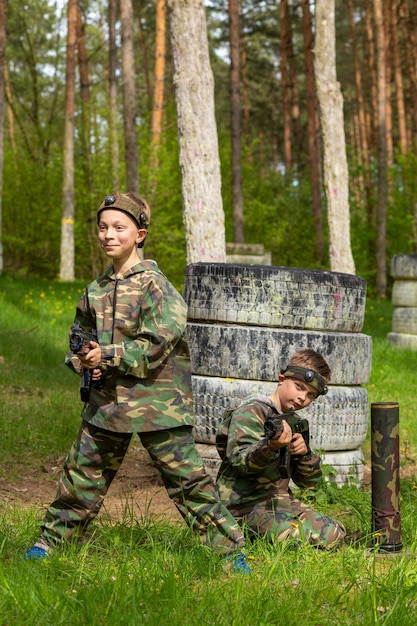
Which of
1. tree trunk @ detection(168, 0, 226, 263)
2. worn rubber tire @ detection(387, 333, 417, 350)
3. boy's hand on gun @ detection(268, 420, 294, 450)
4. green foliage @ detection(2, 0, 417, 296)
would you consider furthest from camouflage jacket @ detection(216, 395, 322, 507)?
green foliage @ detection(2, 0, 417, 296)

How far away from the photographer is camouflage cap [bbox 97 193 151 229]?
156 inches

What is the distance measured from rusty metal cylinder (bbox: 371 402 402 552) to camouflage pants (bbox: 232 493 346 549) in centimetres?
Result: 24

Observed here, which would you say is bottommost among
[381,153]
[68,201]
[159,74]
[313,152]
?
[68,201]

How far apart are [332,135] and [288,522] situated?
12490 millimetres

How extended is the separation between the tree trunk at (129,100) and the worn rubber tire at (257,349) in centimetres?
1425

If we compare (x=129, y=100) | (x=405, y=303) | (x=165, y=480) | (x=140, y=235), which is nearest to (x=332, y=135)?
(x=405, y=303)

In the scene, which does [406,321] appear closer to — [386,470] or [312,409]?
[312,409]

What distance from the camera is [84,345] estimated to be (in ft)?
12.1

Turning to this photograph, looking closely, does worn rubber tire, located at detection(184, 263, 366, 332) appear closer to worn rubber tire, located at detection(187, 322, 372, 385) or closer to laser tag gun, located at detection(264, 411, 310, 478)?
worn rubber tire, located at detection(187, 322, 372, 385)

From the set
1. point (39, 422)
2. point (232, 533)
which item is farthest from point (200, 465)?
point (39, 422)

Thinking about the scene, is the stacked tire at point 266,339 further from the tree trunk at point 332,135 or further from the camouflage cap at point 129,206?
the tree trunk at point 332,135

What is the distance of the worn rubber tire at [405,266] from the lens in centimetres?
1364

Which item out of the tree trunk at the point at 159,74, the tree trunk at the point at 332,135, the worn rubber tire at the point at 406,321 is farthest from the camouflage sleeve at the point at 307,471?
the tree trunk at the point at 159,74

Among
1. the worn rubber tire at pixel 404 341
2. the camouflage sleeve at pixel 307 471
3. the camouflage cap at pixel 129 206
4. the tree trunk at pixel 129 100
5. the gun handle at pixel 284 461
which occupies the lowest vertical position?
the worn rubber tire at pixel 404 341
